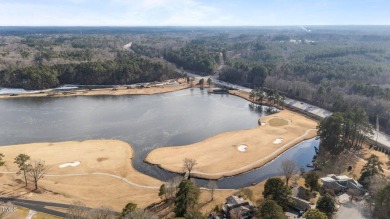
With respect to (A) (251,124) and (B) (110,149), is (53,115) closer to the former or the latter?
(B) (110,149)

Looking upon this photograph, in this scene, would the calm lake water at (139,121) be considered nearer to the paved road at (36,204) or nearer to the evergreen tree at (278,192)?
the evergreen tree at (278,192)

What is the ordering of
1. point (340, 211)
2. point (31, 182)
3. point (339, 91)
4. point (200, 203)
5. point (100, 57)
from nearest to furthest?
1. point (340, 211)
2. point (200, 203)
3. point (31, 182)
4. point (339, 91)
5. point (100, 57)

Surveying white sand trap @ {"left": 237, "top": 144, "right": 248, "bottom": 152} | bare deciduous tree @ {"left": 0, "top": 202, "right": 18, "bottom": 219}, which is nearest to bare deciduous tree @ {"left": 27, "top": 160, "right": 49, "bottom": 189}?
bare deciduous tree @ {"left": 0, "top": 202, "right": 18, "bottom": 219}

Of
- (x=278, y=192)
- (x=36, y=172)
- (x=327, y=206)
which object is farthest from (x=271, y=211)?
(x=36, y=172)

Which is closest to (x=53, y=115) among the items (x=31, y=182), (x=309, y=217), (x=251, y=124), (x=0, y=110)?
(x=0, y=110)

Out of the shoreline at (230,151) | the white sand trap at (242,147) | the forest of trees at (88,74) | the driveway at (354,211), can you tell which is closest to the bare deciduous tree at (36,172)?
the shoreline at (230,151)

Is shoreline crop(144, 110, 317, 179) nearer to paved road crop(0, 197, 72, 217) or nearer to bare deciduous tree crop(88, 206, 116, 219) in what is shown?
bare deciduous tree crop(88, 206, 116, 219)
